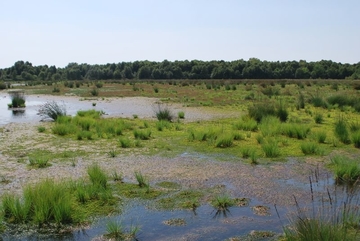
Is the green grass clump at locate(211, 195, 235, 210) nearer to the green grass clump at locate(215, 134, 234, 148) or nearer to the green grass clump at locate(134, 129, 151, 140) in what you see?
the green grass clump at locate(215, 134, 234, 148)

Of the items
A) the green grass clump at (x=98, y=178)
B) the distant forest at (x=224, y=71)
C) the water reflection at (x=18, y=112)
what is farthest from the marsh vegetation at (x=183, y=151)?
the distant forest at (x=224, y=71)

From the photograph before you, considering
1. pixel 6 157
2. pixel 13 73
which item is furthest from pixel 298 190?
pixel 13 73

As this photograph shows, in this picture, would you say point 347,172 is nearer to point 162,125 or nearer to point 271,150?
point 271,150

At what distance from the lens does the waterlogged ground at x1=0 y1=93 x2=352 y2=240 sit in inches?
239

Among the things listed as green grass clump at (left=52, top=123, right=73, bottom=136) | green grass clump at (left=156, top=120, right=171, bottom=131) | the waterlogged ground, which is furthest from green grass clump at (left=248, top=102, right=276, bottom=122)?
green grass clump at (left=52, top=123, right=73, bottom=136)

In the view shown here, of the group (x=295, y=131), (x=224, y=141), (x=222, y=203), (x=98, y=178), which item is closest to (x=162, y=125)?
(x=224, y=141)

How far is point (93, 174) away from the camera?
7992 millimetres

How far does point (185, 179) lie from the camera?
28.7 feet

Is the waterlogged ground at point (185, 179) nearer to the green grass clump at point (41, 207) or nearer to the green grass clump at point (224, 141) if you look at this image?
the green grass clump at point (41, 207)

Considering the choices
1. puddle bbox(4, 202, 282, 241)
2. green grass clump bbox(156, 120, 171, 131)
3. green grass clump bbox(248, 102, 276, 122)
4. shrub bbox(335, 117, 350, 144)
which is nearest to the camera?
puddle bbox(4, 202, 282, 241)

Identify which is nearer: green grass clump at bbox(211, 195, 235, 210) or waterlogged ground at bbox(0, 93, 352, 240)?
waterlogged ground at bbox(0, 93, 352, 240)

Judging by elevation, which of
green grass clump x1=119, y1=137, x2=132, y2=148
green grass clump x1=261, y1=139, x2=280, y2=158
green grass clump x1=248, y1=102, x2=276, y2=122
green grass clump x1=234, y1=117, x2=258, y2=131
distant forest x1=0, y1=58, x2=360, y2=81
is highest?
distant forest x1=0, y1=58, x2=360, y2=81

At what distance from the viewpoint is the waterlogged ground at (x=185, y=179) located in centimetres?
606

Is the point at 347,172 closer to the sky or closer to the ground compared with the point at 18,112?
closer to the sky
